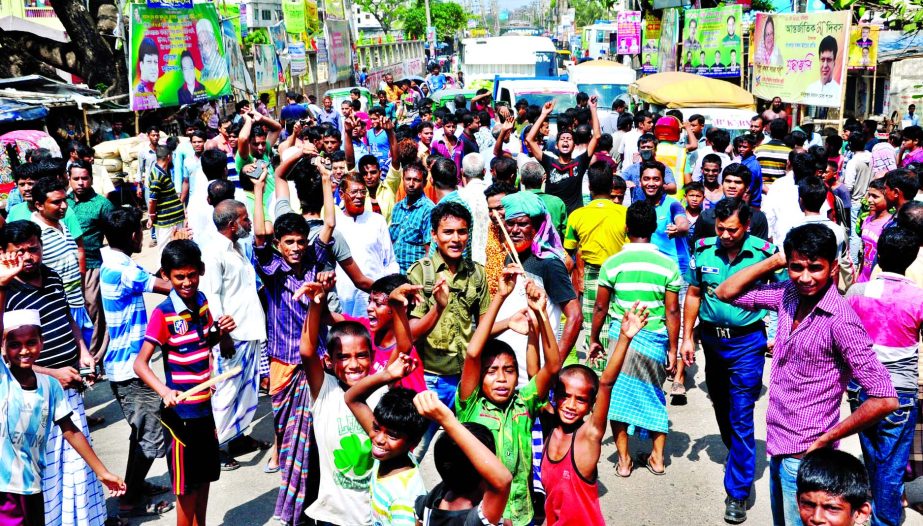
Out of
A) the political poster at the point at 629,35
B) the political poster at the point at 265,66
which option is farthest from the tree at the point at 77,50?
the political poster at the point at 629,35

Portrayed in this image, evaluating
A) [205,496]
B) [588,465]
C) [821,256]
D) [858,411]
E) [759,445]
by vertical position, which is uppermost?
[821,256]

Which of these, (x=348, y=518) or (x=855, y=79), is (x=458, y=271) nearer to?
(x=348, y=518)

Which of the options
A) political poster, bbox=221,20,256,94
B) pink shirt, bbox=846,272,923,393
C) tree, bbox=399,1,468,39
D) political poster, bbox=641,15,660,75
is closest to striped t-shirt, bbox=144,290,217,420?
pink shirt, bbox=846,272,923,393

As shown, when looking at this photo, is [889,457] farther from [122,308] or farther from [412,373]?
[122,308]

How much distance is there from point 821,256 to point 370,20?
99.6 m

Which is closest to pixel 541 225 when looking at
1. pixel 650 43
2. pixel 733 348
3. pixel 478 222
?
Result: pixel 733 348

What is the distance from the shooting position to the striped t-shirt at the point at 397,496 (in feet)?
11.2

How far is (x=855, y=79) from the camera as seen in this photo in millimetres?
20672

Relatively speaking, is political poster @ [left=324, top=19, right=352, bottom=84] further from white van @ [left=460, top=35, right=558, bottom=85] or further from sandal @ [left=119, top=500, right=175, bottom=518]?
sandal @ [left=119, top=500, right=175, bottom=518]

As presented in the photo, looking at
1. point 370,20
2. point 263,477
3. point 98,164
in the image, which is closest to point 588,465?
point 263,477

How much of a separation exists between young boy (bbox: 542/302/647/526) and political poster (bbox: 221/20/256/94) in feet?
63.0

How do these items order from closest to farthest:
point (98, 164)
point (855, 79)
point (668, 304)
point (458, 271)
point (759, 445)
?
1. point (458, 271)
2. point (668, 304)
3. point (759, 445)
4. point (98, 164)
5. point (855, 79)

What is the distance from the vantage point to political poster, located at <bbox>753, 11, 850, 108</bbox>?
1445 cm

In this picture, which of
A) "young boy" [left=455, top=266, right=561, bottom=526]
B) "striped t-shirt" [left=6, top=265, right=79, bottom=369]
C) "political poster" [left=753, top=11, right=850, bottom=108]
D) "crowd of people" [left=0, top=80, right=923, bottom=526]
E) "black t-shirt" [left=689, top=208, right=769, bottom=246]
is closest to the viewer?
"crowd of people" [left=0, top=80, right=923, bottom=526]
